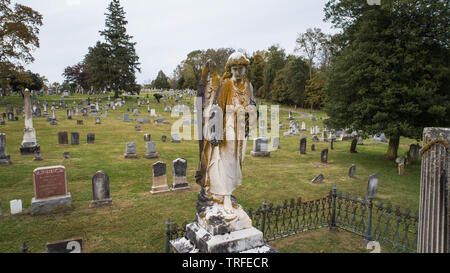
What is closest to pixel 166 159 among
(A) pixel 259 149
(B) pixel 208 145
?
(A) pixel 259 149

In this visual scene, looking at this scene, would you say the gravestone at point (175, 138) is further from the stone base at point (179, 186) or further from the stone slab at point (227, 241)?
the stone slab at point (227, 241)

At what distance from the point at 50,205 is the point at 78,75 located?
6506cm

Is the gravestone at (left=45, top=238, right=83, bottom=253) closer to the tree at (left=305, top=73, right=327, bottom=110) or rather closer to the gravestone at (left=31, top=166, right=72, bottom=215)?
the gravestone at (left=31, top=166, right=72, bottom=215)

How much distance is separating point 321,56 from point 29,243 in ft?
167

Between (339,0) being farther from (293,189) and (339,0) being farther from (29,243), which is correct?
(29,243)

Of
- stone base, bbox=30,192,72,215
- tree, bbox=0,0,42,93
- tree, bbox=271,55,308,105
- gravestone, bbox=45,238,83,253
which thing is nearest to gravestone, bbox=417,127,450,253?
gravestone, bbox=45,238,83,253

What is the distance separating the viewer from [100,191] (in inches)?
338

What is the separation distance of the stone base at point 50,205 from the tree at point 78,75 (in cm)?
6273

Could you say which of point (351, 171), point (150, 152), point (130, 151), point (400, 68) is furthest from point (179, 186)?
point (400, 68)

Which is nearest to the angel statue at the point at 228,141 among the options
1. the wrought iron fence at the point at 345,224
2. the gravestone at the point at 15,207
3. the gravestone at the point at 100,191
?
the wrought iron fence at the point at 345,224

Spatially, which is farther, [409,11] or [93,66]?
[93,66]

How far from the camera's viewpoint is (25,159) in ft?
45.3

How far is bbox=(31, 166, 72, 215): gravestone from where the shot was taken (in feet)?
25.8

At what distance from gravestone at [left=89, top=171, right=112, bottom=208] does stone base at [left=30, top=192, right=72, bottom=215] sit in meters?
0.69
